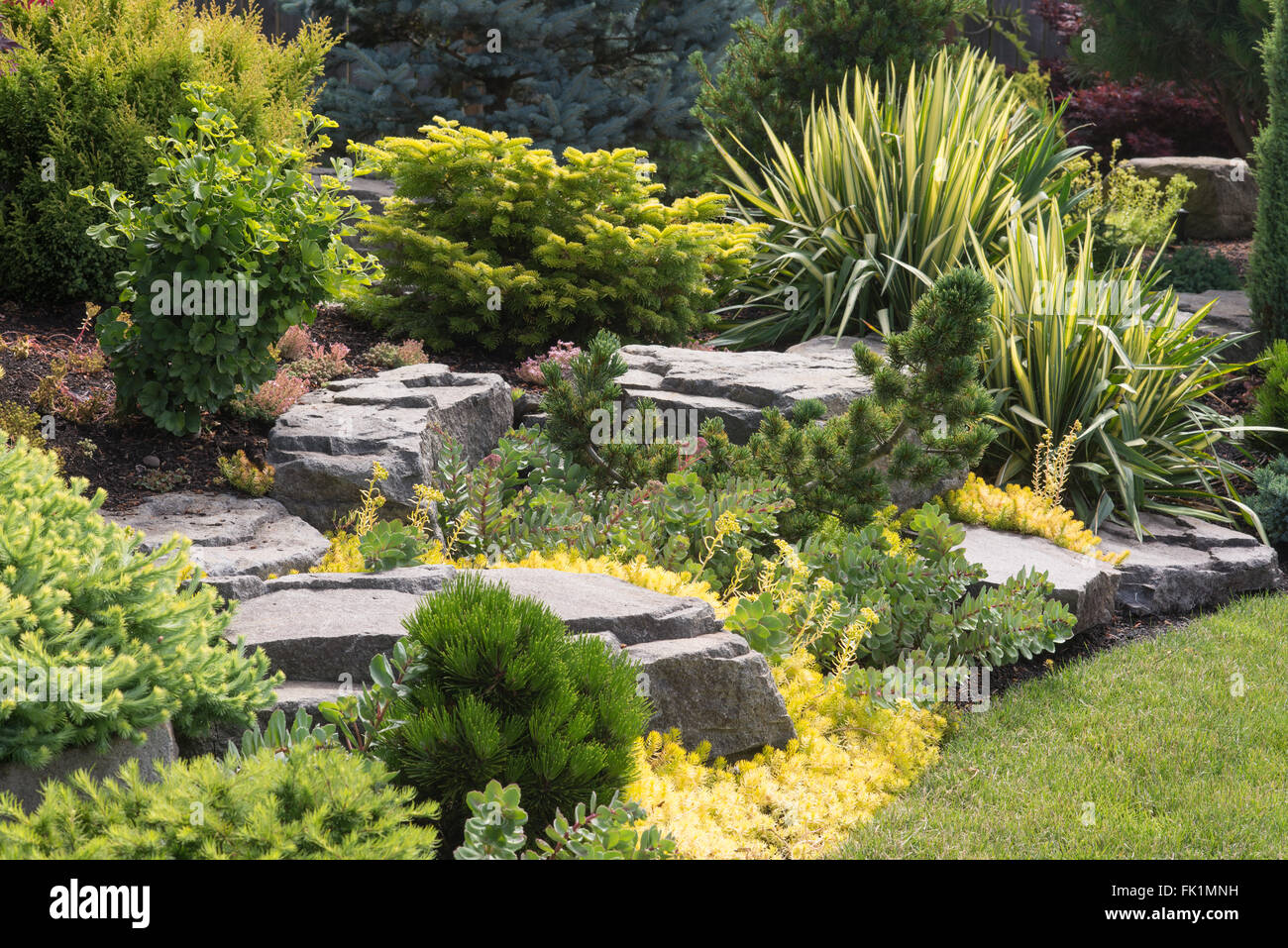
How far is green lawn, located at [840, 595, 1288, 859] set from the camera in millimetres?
3227

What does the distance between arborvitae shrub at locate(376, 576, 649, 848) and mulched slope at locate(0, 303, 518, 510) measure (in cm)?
235

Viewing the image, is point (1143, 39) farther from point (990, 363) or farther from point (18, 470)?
point (18, 470)

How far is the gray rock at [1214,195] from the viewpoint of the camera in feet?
35.1

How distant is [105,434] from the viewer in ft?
15.5

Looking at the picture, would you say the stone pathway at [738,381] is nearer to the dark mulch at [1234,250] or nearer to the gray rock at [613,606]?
the gray rock at [613,606]

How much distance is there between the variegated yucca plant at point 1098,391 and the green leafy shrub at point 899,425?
4.47 feet

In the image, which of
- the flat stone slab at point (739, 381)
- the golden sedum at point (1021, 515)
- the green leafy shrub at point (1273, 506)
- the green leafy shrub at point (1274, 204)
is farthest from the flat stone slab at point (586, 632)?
the green leafy shrub at point (1274, 204)

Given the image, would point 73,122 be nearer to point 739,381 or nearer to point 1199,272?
point 739,381

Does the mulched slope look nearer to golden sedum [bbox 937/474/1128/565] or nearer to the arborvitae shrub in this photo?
the arborvitae shrub

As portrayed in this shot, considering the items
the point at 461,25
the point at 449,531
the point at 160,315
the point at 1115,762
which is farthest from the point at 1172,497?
the point at 461,25

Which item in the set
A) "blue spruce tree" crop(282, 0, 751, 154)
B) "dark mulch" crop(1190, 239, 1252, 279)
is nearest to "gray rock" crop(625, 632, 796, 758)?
"blue spruce tree" crop(282, 0, 751, 154)

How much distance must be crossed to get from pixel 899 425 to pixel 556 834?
2.75 metres
